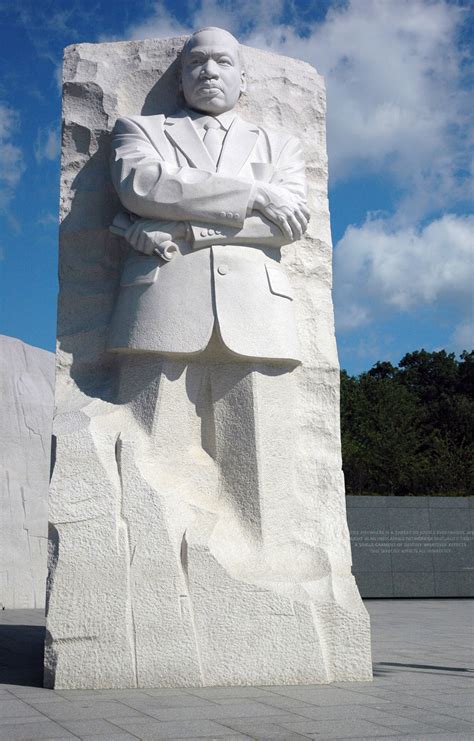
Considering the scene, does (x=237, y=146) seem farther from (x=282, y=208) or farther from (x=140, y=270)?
(x=140, y=270)

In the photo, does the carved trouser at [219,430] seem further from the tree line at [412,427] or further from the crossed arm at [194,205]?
the tree line at [412,427]

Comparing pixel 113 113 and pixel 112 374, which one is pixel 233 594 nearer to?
pixel 112 374

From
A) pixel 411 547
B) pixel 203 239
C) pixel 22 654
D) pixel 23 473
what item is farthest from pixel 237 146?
pixel 411 547

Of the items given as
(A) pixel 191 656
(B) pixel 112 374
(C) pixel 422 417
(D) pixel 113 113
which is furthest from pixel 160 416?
(C) pixel 422 417

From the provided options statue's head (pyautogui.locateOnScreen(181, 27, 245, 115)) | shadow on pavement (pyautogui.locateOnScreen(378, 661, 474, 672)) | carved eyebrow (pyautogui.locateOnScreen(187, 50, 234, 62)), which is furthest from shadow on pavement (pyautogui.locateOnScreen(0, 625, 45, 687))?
carved eyebrow (pyautogui.locateOnScreen(187, 50, 234, 62))

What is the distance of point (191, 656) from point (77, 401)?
5.34 ft

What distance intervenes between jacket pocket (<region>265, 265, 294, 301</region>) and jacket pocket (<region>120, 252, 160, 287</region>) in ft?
2.22

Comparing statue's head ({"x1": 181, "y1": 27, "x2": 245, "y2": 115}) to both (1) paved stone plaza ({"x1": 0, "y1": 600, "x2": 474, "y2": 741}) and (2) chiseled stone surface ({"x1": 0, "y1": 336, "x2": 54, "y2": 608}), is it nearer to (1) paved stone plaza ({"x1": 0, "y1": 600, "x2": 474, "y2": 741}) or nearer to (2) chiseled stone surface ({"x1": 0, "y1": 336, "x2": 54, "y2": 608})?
(1) paved stone plaza ({"x1": 0, "y1": 600, "x2": 474, "y2": 741})

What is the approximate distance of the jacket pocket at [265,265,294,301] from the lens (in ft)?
17.3

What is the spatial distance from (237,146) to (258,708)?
3.30 m

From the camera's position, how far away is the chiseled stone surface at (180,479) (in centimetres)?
473

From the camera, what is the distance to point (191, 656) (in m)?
4.70

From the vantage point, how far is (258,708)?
13.3ft

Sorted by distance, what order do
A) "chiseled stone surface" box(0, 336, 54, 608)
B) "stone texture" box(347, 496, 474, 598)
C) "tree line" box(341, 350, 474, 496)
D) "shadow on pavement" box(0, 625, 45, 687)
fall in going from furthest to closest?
"tree line" box(341, 350, 474, 496)
"stone texture" box(347, 496, 474, 598)
"chiseled stone surface" box(0, 336, 54, 608)
"shadow on pavement" box(0, 625, 45, 687)
